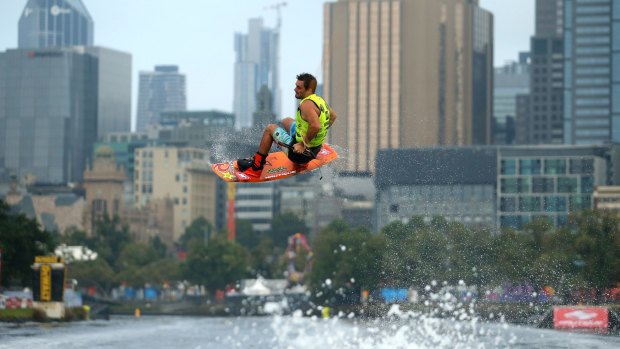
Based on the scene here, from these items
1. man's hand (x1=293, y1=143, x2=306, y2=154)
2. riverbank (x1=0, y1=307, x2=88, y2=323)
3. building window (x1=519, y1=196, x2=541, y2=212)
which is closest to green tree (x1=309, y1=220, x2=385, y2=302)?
building window (x1=519, y1=196, x2=541, y2=212)

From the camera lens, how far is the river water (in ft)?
288

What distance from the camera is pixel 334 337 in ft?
347

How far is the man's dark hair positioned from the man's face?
82mm

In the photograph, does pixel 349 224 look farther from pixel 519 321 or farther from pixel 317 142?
pixel 317 142

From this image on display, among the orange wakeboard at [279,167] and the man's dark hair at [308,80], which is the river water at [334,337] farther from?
the man's dark hair at [308,80]

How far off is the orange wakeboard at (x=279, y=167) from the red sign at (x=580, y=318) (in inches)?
→ 2325

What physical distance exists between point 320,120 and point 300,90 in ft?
3.27

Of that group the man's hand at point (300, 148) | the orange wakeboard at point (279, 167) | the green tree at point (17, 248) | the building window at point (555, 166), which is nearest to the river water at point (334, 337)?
the green tree at point (17, 248)

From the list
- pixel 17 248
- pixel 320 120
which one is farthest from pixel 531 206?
pixel 320 120

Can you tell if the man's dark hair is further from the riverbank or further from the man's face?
the riverbank

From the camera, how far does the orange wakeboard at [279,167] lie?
152 ft

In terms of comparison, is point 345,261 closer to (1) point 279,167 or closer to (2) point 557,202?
(2) point 557,202

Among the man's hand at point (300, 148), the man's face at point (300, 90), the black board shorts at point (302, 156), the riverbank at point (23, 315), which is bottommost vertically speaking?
the riverbank at point (23, 315)

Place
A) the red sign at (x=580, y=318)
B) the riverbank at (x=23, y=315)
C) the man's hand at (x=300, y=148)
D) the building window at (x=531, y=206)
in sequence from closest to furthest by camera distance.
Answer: the man's hand at (x=300, y=148), the building window at (x=531, y=206), the red sign at (x=580, y=318), the riverbank at (x=23, y=315)
